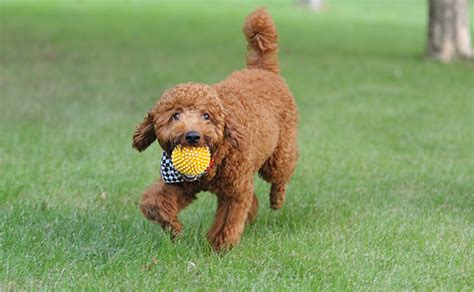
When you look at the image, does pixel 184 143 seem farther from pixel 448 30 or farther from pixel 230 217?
pixel 448 30

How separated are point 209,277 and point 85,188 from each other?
2443mm

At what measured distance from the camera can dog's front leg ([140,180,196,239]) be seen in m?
5.11

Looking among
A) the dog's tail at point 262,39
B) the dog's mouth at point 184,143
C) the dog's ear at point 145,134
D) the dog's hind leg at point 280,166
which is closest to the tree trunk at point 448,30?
the dog's tail at point 262,39

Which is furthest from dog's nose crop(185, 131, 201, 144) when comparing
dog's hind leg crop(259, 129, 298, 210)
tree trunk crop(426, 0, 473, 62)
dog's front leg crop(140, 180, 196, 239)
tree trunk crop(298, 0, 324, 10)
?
tree trunk crop(298, 0, 324, 10)

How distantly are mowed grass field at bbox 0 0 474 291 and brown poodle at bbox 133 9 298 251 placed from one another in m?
0.20

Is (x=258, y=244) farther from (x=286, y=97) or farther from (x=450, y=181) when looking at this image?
(x=450, y=181)

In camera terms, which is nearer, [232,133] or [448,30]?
[232,133]

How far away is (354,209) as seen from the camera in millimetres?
6434

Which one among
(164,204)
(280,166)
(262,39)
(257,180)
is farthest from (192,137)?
(257,180)

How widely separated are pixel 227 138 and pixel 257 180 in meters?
2.41

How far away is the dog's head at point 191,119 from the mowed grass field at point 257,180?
0.68 meters

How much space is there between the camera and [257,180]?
288 inches

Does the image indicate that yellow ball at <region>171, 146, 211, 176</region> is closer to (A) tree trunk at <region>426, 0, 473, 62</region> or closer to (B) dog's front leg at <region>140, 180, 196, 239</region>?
(B) dog's front leg at <region>140, 180, 196, 239</region>

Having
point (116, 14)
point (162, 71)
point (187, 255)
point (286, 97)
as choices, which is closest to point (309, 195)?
point (286, 97)
